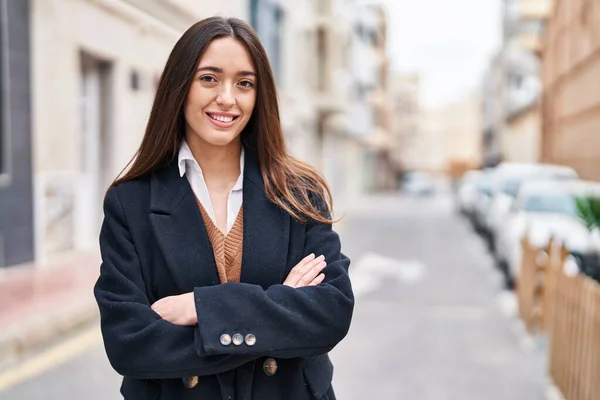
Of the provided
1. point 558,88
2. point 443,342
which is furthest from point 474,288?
point 558,88

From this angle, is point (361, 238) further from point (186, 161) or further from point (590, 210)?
point (186, 161)

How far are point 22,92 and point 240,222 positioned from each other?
26.1ft

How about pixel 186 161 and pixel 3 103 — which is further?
pixel 3 103

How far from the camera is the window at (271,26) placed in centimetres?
1858

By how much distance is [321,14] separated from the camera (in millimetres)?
27094

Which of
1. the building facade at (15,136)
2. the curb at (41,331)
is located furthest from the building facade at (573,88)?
the curb at (41,331)

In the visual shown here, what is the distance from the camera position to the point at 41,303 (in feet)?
23.2

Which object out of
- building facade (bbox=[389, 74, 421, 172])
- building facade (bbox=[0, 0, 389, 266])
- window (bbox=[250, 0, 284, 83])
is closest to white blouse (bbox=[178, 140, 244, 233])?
building facade (bbox=[0, 0, 389, 266])

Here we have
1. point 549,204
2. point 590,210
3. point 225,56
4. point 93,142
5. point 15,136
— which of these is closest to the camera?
point 225,56

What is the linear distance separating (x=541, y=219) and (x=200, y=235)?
925cm

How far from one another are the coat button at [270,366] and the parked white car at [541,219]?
7.07 meters

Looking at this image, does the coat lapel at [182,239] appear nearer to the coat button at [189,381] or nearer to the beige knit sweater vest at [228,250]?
the beige knit sweater vest at [228,250]

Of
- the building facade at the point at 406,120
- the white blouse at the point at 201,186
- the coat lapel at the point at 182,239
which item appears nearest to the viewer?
the coat lapel at the point at 182,239

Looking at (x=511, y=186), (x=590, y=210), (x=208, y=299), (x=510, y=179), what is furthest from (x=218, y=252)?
(x=510, y=179)
